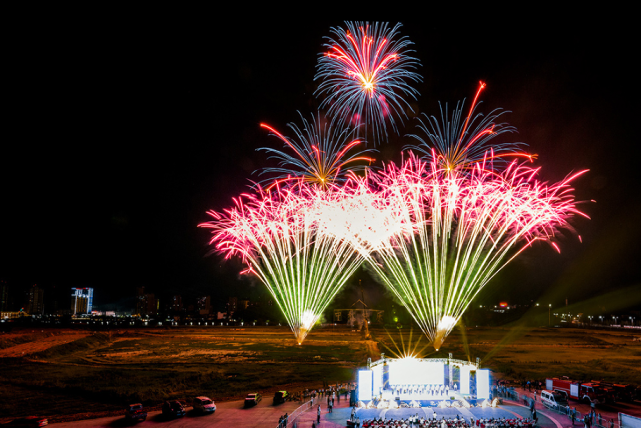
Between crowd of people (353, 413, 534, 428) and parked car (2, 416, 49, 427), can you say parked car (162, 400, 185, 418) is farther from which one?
crowd of people (353, 413, 534, 428)

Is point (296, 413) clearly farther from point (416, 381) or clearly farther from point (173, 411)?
point (416, 381)

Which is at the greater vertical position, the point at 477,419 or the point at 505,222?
the point at 505,222

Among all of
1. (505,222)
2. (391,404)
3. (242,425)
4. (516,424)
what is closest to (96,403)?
(242,425)

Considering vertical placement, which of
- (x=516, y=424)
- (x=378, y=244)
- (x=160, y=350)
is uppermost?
(x=378, y=244)

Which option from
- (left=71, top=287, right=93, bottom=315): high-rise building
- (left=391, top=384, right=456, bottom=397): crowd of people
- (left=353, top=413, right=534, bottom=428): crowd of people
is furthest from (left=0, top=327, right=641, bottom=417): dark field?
(left=71, top=287, right=93, bottom=315): high-rise building

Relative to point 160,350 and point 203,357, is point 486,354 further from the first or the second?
point 160,350

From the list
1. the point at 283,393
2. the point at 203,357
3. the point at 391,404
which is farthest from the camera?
the point at 203,357
